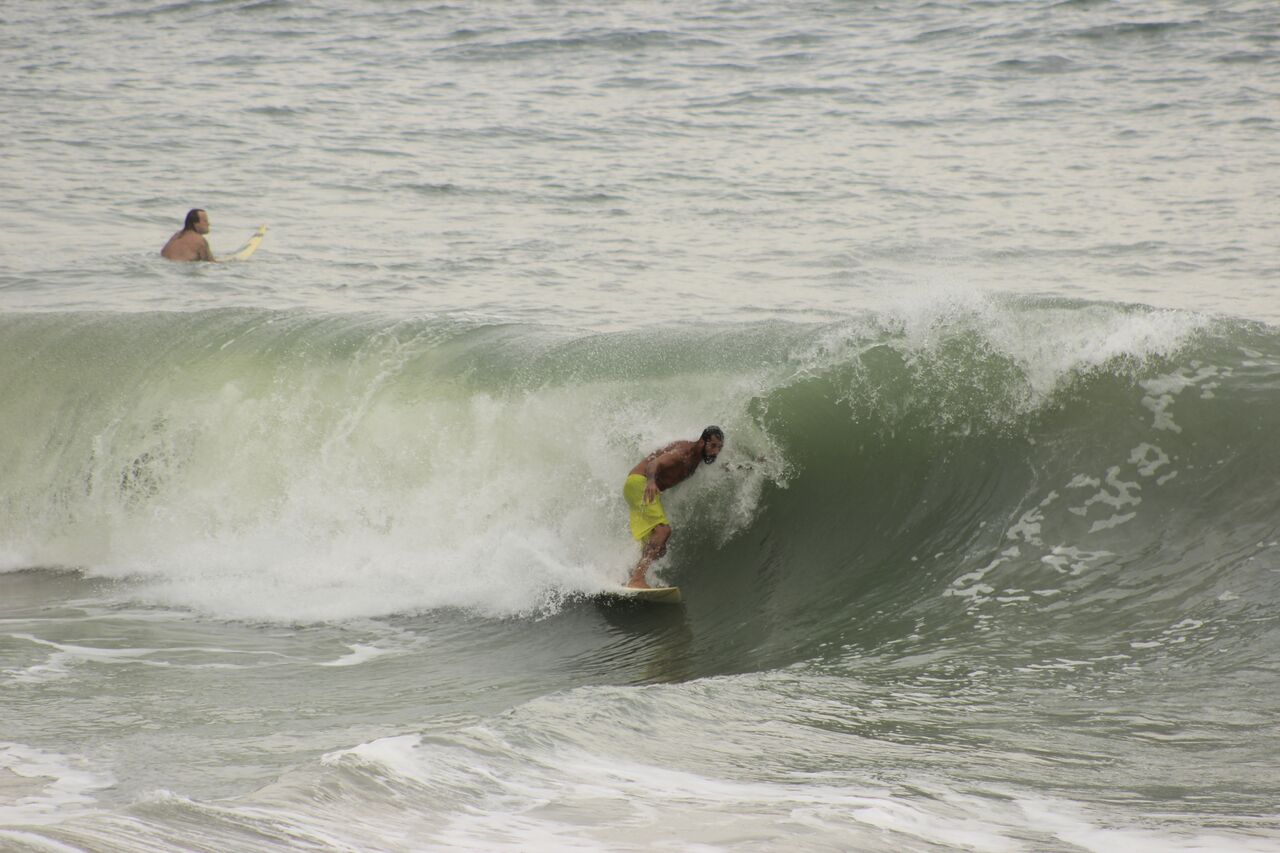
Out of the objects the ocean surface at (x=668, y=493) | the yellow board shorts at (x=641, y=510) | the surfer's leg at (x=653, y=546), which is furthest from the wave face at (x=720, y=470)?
the yellow board shorts at (x=641, y=510)

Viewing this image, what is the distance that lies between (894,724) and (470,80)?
62.8 ft

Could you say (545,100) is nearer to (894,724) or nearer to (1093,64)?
(1093,64)

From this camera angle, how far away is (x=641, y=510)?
7445 millimetres

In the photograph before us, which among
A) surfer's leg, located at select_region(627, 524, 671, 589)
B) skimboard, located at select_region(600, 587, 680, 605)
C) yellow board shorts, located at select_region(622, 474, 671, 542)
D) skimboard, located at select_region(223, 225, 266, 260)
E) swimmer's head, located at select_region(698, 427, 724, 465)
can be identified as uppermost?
skimboard, located at select_region(223, 225, 266, 260)

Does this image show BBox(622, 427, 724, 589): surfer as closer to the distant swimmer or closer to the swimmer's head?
the swimmer's head

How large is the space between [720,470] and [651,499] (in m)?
0.81

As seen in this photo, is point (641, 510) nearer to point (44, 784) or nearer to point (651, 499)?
point (651, 499)

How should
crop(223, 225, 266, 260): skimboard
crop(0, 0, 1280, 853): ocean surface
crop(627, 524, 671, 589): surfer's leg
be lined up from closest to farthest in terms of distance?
crop(0, 0, 1280, 853): ocean surface, crop(627, 524, 671, 589): surfer's leg, crop(223, 225, 266, 260): skimboard

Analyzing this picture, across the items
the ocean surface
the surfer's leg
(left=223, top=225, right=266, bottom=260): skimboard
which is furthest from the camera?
(left=223, top=225, right=266, bottom=260): skimboard

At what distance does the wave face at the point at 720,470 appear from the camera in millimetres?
7199

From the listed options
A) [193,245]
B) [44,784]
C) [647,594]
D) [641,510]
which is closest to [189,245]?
[193,245]

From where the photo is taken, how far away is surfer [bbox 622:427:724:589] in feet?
24.3

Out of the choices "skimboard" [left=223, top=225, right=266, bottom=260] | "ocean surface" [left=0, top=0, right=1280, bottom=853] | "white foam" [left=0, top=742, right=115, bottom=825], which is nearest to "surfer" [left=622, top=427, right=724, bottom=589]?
"ocean surface" [left=0, top=0, right=1280, bottom=853]

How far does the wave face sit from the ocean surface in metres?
0.03
